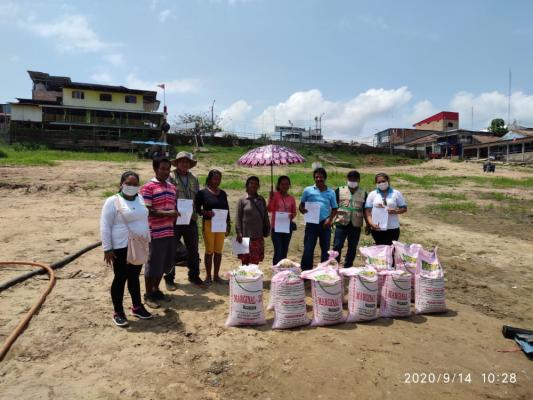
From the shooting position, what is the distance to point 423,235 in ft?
31.6

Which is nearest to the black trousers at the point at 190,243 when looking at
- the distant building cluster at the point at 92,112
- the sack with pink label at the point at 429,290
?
the sack with pink label at the point at 429,290

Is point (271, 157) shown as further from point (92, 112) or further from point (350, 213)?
point (92, 112)

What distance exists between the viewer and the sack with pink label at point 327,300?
13.7 ft

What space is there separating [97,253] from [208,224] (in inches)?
111

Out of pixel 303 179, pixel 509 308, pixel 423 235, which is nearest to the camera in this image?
pixel 509 308

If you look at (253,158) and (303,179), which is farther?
(303,179)

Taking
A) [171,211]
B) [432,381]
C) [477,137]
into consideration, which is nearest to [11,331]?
[171,211]

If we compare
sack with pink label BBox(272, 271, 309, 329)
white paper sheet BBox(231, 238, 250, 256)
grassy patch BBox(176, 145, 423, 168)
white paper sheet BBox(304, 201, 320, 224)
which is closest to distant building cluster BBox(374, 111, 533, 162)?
grassy patch BBox(176, 145, 423, 168)

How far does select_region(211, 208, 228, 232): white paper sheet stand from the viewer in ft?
17.7

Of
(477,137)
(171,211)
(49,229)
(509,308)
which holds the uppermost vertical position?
(477,137)

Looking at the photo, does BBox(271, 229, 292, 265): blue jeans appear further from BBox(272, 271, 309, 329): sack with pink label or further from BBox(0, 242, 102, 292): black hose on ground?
BBox(0, 242, 102, 292): black hose on ground

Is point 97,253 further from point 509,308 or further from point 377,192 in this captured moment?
point 509,308

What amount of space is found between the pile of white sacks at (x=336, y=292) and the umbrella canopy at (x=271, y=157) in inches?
60.1

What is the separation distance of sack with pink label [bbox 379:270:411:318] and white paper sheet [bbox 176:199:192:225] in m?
2.57
